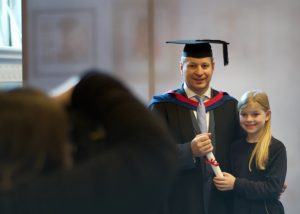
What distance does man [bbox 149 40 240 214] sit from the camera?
2352 mm

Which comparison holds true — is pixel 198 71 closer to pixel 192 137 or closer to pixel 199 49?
pixel 199 49

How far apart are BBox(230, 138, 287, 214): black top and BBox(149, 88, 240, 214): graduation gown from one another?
0.09 m

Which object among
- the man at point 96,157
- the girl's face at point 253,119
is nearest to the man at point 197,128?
the girl's face at point 253,119

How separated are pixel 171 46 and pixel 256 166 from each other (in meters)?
1.17

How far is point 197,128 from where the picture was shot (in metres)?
2.38

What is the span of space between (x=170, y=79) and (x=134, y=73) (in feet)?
0.83

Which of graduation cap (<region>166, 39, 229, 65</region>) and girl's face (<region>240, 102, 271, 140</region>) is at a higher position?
graduation cap (<region>166, 39, 229, 65</region>)

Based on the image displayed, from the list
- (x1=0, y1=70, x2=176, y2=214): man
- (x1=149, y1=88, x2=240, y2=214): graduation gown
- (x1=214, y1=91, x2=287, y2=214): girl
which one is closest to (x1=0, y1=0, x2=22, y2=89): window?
(x1=149, y1=88, x2=240, y2=214): graduation gown

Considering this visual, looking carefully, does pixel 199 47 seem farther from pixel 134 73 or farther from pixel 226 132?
pixel 134 73

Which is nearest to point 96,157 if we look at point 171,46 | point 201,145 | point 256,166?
point 201,145

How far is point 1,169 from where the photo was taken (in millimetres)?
654

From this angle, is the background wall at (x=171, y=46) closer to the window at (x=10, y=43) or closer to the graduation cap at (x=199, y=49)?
the window at (x=10, y=43)

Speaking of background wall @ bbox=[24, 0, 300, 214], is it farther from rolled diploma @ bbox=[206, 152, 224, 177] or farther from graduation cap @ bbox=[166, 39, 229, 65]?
rolled diploma @ bbox=[206, 152, 224, 177]

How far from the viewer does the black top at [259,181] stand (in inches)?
88.0
